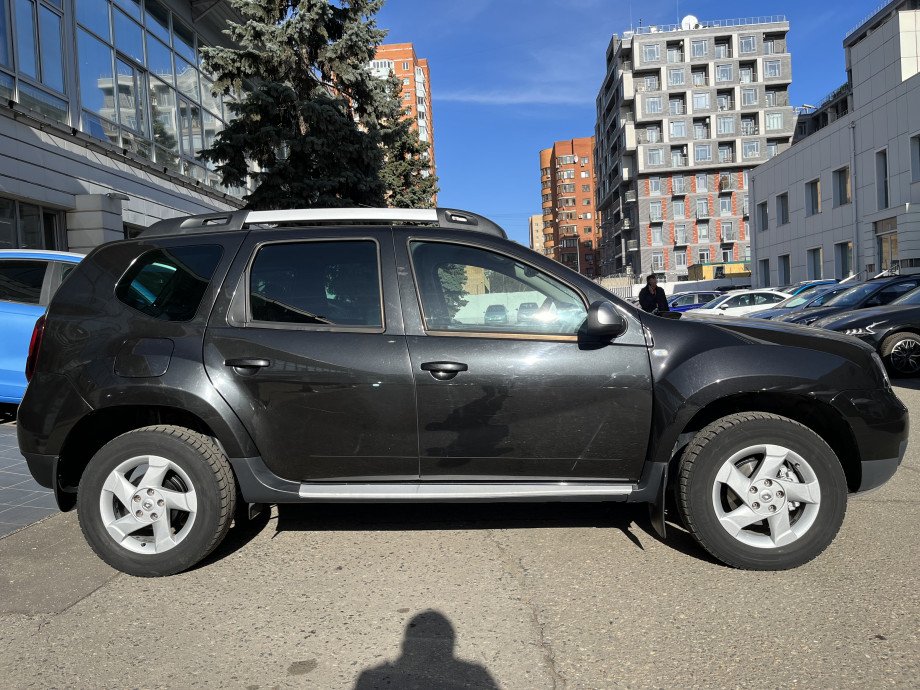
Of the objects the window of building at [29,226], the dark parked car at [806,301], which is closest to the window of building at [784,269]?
the dark parked car at [806,301]

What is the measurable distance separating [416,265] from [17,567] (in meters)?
2.65

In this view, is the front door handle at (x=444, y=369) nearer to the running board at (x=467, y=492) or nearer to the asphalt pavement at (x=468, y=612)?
the running board at (x=467, y=492)

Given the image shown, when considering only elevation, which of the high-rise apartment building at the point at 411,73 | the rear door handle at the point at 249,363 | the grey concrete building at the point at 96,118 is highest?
the high-rise apartment building at the point at 411,73

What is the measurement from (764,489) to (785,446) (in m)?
0.23

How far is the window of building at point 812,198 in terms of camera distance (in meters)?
34.9

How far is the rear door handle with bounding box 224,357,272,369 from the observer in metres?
3.42

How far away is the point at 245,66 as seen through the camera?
16578mm

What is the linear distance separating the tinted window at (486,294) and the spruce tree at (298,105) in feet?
43.8

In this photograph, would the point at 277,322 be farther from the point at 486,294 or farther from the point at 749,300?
the point at 749,300

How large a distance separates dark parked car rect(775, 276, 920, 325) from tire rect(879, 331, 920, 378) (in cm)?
212

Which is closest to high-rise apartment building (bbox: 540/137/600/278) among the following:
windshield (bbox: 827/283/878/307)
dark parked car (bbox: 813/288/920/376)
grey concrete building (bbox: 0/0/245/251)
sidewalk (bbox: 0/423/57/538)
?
grey concrete building (bbox: 0/0/245/251)

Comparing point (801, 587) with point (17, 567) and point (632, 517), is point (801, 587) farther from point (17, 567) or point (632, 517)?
point (17, 567)

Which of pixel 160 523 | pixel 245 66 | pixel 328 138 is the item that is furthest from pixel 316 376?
pixel 245 66

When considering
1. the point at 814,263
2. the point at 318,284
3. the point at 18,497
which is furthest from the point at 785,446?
the point at 814,263
